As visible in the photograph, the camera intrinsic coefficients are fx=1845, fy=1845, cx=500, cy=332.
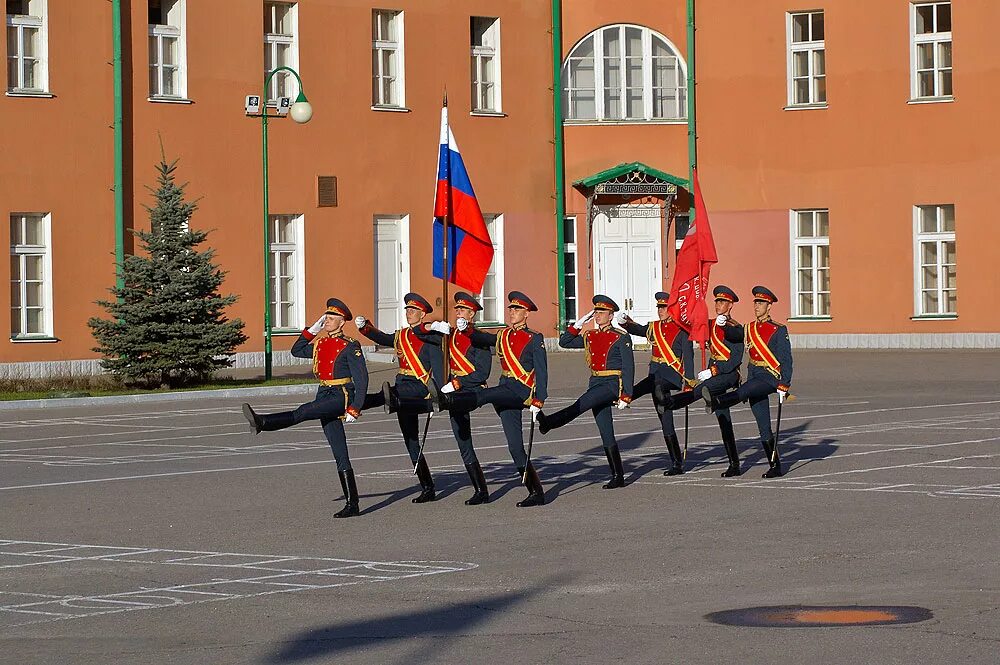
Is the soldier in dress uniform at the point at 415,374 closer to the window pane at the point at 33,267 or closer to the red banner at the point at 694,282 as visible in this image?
the red banner at the point at 694,282

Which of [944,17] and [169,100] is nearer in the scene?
[169,100]

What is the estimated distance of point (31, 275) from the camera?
34188 mm

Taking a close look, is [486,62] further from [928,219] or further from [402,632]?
[402,632]

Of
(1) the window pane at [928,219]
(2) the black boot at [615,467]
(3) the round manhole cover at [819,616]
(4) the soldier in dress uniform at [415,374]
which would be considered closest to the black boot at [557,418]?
(2) the black boot at [615,467]

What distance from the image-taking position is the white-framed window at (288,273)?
3712 cm

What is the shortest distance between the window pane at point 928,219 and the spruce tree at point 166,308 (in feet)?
52.2

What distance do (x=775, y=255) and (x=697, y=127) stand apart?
329 centimetres

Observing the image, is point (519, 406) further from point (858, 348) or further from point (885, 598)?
point (858, 348)

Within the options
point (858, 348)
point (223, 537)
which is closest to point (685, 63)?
point (858, 348)

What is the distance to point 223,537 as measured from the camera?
13.4 metres

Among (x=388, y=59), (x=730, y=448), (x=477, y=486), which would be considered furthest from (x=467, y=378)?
(x=388, y=59)

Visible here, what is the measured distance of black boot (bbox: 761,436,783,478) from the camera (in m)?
17.3

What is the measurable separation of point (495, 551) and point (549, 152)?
2813cm

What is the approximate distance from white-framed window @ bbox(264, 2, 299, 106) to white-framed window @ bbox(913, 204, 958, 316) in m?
13.4
